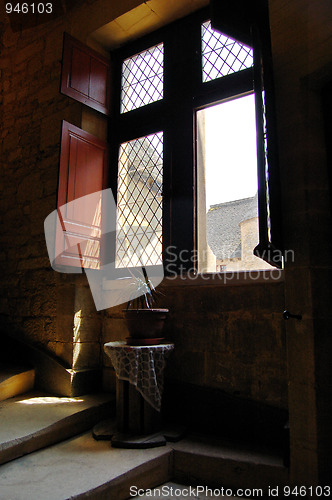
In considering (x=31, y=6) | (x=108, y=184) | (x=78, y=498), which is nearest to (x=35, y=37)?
(x=31, y=6)

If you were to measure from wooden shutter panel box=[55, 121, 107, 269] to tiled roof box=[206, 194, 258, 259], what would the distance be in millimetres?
14178

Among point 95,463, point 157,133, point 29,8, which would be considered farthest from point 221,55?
point 95,463

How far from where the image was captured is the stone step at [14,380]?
3.54 m

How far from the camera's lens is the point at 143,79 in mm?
4449

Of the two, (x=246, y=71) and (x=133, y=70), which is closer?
(x=246, y=71)

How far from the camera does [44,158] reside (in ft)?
14.5

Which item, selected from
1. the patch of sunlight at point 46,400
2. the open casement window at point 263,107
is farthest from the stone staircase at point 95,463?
the open casement window at point 263,107

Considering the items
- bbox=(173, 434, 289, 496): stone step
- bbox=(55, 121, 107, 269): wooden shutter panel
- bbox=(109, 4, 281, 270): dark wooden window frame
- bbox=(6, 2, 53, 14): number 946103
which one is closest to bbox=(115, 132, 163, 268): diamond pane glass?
bbox=(109, 4, 281, 270): dark wooden window frame

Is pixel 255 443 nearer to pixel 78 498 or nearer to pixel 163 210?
pixel 78 498

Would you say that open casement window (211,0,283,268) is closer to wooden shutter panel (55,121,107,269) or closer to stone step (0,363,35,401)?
wooden shutter panel (55,121,107,269)

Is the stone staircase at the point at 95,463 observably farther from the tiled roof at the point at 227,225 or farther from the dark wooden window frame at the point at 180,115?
the tiled roof at the point at 227,225

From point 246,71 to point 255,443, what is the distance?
3.34m

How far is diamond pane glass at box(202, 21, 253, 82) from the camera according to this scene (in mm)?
3648

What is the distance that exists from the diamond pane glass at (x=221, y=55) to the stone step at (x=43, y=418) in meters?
3.49
